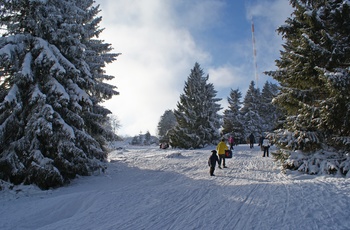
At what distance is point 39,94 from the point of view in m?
9.93

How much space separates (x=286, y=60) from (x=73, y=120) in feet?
36.0

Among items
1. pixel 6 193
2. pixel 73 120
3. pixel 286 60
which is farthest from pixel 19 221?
pixel 286 60

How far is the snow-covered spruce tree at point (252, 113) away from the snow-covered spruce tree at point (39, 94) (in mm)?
31217

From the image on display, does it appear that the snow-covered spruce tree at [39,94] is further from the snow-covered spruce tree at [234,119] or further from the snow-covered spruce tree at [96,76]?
the snow-covered spruce tree at [234,119]

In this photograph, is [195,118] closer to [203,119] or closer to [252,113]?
[203,119]

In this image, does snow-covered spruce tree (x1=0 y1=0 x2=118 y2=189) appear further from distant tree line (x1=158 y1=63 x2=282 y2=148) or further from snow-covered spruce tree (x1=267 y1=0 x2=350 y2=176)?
distant tree line (x1=158 y1=63 x2=282 y2=148)

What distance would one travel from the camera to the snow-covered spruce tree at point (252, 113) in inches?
1519

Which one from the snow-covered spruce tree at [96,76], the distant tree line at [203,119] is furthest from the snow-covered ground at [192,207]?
the distant tree line at [203,119]

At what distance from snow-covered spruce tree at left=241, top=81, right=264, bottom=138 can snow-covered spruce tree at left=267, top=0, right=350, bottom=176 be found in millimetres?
27249

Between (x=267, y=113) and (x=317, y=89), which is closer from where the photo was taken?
(x=317, y=89)

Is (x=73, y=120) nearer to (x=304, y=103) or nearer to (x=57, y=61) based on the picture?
(x=57, y=61)

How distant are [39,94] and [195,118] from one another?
22.0 meters

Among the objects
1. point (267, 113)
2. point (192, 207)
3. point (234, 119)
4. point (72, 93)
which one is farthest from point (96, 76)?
point (267, 113)

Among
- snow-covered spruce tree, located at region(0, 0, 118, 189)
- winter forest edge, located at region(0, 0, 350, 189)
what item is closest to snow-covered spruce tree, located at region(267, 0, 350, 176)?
winter forest edge, located at region(0, 0, 350, 189)
